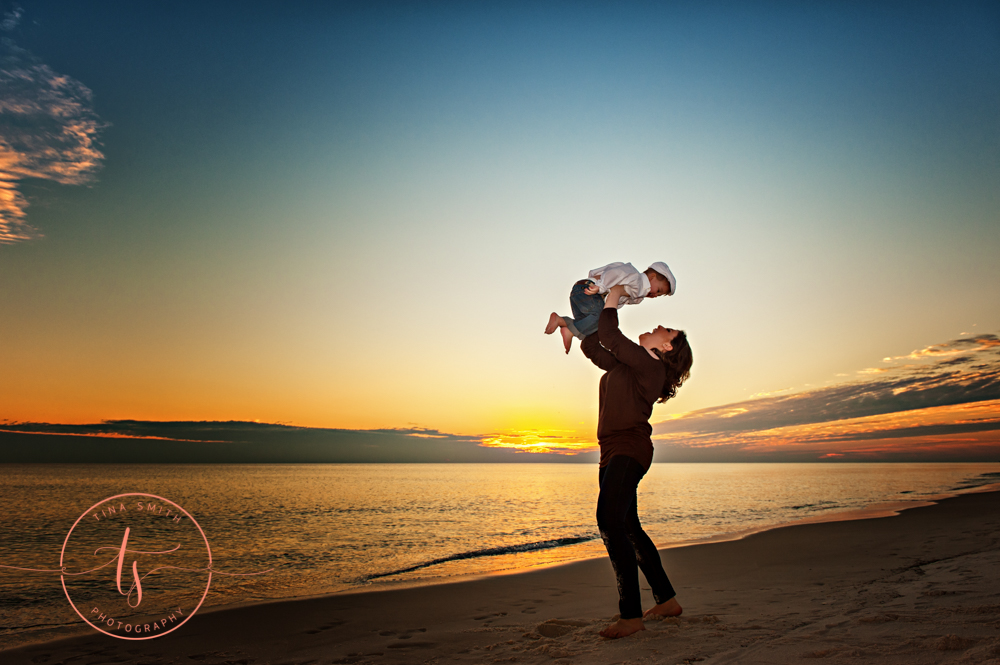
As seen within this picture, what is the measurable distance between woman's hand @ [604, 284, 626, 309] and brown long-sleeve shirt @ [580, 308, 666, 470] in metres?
0.04

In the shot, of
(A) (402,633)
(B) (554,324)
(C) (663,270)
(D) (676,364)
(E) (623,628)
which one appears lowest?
(A) (402,633)

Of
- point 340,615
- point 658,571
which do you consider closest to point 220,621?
point 340,615

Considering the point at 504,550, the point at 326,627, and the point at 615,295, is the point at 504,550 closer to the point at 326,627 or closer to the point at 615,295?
the point at 326,627

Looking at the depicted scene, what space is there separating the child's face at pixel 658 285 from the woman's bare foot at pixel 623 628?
2071 mm

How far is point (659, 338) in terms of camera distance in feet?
12.6

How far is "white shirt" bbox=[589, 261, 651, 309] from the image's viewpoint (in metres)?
3.38

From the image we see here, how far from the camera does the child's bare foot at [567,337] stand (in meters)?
3.81

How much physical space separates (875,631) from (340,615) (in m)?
5.20

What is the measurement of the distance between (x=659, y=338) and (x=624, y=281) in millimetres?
673

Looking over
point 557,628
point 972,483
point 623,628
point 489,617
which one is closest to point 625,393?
point 623,628

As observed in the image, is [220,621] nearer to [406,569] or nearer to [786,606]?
[406,569]

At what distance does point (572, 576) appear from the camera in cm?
836

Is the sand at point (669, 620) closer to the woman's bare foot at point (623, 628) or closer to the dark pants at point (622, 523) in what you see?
the woman's bare foot at point (623, 628)

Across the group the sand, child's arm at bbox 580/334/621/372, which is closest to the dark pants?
the sand
